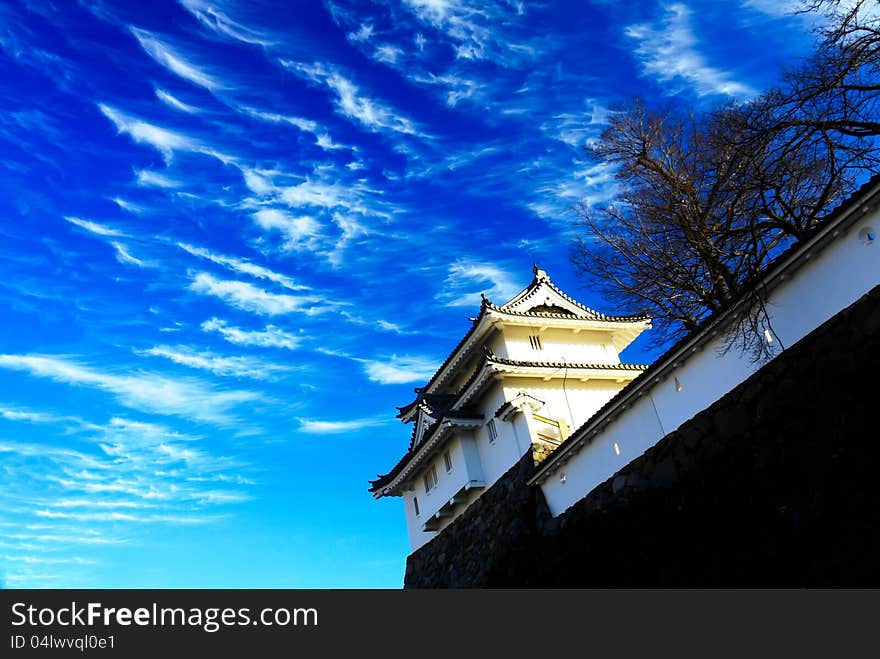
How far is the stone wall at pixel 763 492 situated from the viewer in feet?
28.7

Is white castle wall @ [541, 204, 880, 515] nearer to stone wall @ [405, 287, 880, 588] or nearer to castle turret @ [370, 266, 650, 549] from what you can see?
stone wall @ [405, 287, 880, 588]

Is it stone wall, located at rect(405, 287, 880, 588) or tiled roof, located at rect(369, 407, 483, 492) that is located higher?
tiled roof, located at rect(369, 407, 483, 492)

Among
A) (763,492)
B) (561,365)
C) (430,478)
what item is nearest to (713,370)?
(763,492)

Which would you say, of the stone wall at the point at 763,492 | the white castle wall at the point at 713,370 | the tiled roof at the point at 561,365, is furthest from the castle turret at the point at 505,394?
the stone wall at the point at 763,492

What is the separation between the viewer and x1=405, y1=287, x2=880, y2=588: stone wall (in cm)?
876

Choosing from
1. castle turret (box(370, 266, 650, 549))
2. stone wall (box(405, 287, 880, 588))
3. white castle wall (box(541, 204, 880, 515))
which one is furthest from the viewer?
castle turret (box(370, 266, 650, 549))

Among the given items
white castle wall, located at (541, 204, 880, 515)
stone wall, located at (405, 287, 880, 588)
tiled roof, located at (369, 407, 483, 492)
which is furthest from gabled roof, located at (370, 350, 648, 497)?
stone wall, located at (405, 287, 880, 588)

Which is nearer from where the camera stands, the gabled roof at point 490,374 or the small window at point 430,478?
the gabled roof at point 490,374

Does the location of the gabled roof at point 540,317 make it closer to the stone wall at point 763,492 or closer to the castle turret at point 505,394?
the castle turret at point 505,394

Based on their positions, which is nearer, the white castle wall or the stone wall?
the stone wall

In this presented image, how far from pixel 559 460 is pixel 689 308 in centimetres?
565

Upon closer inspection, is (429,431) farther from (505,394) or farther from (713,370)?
(713,370)

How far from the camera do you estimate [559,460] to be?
17.1 metres
